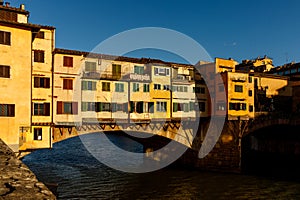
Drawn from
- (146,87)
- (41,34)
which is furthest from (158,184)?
(41,34)

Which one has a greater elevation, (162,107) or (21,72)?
(21,72)

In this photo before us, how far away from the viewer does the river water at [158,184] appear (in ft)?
104

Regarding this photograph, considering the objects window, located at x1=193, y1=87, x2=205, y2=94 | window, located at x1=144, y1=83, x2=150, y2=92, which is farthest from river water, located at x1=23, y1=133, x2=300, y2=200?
window, located at x1=193, y1=87, x2=205, y2=94

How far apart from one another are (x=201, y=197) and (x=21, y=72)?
2283 centimetres

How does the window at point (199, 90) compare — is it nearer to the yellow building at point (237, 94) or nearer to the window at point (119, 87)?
the yellow building at point (237, 94)

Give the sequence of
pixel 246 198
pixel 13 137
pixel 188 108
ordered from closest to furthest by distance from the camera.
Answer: pixel 13 137
pixel 246 198
pixel 188 108

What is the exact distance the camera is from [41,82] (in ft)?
105

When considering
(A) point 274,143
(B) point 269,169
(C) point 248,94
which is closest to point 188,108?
(C) point 248,94

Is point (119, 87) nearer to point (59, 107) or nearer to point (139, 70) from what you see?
point (139, 70)

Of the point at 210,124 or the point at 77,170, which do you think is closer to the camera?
the point at 77,170

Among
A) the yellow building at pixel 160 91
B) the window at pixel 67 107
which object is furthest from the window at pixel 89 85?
the yellow building at pixel 160 91

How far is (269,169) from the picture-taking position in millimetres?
45719

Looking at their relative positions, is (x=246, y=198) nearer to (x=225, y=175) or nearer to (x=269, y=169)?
(x=225, y=175)

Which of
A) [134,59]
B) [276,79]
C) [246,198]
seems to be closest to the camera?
[246,198]
